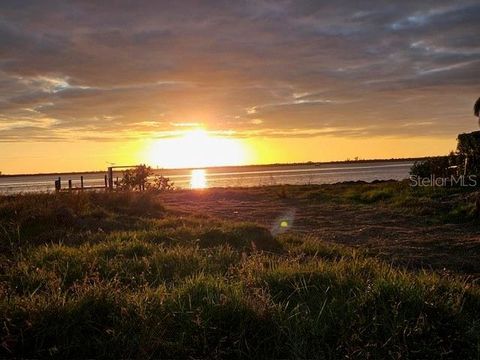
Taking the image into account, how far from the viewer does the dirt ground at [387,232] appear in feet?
31.6

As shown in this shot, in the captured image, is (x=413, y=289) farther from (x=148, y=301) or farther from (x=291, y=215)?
(x=291, y=215)

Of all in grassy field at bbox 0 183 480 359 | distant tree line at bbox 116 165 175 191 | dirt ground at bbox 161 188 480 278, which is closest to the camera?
grassy field at bbox 0 183 480 359

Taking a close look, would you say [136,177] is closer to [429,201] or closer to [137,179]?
[137,179]

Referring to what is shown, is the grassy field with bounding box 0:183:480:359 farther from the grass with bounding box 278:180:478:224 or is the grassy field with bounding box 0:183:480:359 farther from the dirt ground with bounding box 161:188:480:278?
the grass with bounding box 278:180:478:224

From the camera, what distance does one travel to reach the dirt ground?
379 inches

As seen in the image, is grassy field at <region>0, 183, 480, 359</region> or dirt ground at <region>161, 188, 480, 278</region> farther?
dirt ground at <region>161, 188, 480, 278</region>

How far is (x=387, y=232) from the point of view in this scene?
44.5 feet

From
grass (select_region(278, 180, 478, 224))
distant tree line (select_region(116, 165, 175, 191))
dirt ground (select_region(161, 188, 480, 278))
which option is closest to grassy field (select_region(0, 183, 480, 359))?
dirt ground (select_region(161, 188, 480, 278))

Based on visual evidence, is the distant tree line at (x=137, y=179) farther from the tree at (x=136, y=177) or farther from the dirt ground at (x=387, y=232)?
the dirt ground at (x=387, y=232)

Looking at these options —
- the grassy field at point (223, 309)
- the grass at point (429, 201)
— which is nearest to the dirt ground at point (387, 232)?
the grass at point (429, 201)

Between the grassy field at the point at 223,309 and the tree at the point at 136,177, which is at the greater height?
the tree at the point at 136,177

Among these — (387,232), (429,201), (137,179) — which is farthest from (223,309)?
(137,179)

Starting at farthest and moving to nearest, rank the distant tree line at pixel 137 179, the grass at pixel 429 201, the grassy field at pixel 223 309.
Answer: the distant tree line at pixel 137 179 < the grass at pixel 429 201 < the grassy field at pixel 223 309

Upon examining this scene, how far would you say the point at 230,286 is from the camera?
543 centimetres
